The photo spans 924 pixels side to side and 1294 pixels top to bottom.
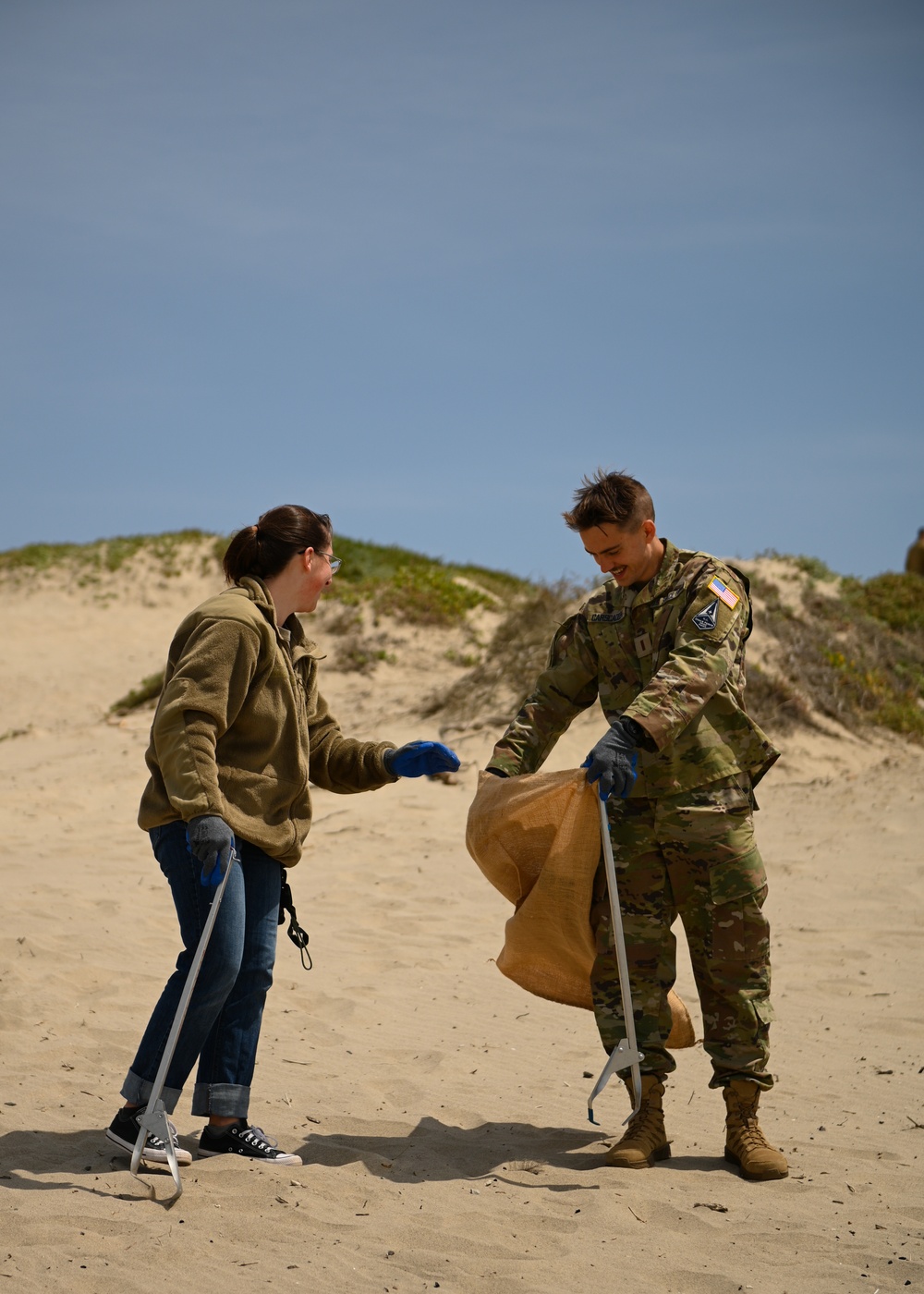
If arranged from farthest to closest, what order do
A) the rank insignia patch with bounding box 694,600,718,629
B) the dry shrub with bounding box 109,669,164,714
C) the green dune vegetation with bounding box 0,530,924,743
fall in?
the dry shrub with bounding box 109,669,164,714 → the green dune vegetation with bounding box 0,530,924,743 → the rank insignia patch with bounding box 694,600,718,629

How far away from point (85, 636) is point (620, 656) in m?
15.8

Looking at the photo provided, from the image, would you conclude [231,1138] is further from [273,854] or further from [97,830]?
[97,830]

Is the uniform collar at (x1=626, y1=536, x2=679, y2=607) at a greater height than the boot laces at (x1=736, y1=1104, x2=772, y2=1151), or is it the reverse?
the uniform collar at (x1=626, y1=536, x2=679, y2=607)

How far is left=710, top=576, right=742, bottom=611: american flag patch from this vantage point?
383cm

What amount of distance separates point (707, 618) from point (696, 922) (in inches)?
37.1

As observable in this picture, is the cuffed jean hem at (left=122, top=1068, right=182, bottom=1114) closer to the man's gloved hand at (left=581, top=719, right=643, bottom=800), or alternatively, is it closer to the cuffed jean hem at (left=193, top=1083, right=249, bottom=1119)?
the cuffed jean hem at (left=193, top=1083, right=249, bottom=1119)

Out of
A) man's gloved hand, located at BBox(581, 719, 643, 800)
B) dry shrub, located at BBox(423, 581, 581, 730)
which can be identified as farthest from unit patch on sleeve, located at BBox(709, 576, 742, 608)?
dry shrub, located at BBox(423, 581, 581, 730)

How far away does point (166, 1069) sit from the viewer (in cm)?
340

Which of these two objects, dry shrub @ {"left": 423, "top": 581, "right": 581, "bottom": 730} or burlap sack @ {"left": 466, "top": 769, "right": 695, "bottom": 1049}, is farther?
dry shrub @ {"left": 423, "top": 581, "right": 581, "bottom": 730}

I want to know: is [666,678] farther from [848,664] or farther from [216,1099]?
[848,664]

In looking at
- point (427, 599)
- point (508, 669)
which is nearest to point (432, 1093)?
point (508, 669)

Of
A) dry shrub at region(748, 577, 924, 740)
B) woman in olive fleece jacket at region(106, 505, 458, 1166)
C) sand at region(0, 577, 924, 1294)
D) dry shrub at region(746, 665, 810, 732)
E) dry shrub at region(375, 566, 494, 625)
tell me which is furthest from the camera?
dry shrub at region(375, 566, 494, 625)

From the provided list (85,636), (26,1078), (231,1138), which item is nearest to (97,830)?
(26,1078)

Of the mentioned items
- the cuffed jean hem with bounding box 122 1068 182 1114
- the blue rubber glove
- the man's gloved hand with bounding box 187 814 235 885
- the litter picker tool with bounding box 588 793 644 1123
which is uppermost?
the blue rubber glove
